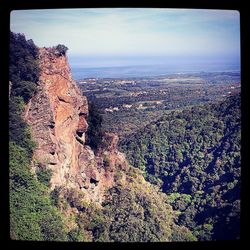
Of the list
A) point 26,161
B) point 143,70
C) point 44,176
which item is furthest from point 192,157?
point 143,70

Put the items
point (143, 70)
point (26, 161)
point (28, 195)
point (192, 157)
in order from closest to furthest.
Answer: point (143, 70) < point (28, 195) < point (26, 161) < point (192, 157)

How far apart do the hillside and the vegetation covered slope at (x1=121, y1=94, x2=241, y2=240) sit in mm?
274

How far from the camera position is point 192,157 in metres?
8.07

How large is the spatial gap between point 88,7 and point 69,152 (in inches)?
209

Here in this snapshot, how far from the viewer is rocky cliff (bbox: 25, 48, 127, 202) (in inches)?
267

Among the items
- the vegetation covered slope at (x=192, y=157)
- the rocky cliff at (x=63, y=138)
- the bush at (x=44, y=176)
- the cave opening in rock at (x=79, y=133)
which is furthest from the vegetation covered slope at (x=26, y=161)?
the vegetation covered slope at (x=192, y=157)

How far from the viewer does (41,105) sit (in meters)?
6.97

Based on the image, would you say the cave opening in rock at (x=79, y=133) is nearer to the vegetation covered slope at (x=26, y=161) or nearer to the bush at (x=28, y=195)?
the vegetation covered slope at (x=26, y=161)

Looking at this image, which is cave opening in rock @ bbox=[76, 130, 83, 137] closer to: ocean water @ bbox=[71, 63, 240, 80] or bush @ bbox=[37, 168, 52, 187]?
bush @ bbox=[37, 168, 52, 187]

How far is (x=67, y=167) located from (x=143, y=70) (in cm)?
390

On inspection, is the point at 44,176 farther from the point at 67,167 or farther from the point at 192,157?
the point at 192,157

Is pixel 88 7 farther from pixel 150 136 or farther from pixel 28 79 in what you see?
pixel 150 136

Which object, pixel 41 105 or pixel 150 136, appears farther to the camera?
pixel 150 136
